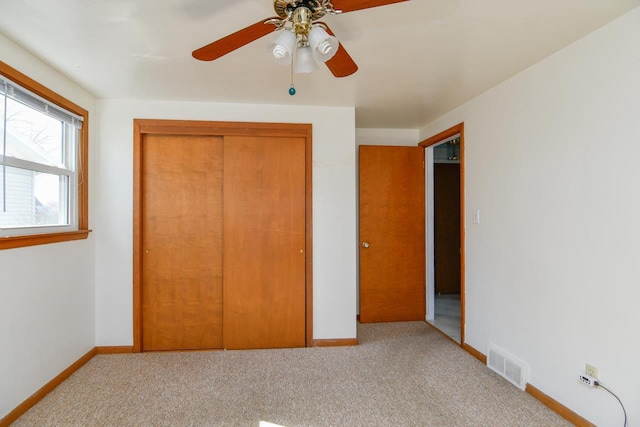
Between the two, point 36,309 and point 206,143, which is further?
point 206,143

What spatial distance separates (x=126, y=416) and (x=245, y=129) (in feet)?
7.85

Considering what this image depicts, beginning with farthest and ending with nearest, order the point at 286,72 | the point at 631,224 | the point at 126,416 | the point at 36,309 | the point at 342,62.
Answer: the point at 286,72 → the point at 36,309 → the point at 126,416 → the point at 631,224 → the point at 342,62

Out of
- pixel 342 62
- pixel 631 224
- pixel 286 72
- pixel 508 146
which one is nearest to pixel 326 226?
pixel 286 72

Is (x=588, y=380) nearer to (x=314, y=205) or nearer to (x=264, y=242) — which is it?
(x=314, y=205)

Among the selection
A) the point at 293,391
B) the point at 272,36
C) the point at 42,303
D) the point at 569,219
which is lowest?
the point at 293,391

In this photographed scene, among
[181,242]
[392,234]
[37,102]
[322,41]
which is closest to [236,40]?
[322,41]

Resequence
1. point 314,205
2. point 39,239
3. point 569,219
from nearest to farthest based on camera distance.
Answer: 1. point 569,219
2. point 39,239
3. point 314,205

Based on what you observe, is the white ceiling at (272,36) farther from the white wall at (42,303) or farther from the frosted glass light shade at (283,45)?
the frosted glass light shade at (283,45)

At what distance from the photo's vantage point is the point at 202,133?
3.12 meters

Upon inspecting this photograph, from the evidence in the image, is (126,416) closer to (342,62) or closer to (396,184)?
(342,62)

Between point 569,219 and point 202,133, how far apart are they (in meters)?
2.96

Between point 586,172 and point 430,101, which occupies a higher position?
point 430,101

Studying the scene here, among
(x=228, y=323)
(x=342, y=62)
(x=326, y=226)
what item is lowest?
(x=228, y=323)

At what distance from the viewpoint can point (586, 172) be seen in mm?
1943
